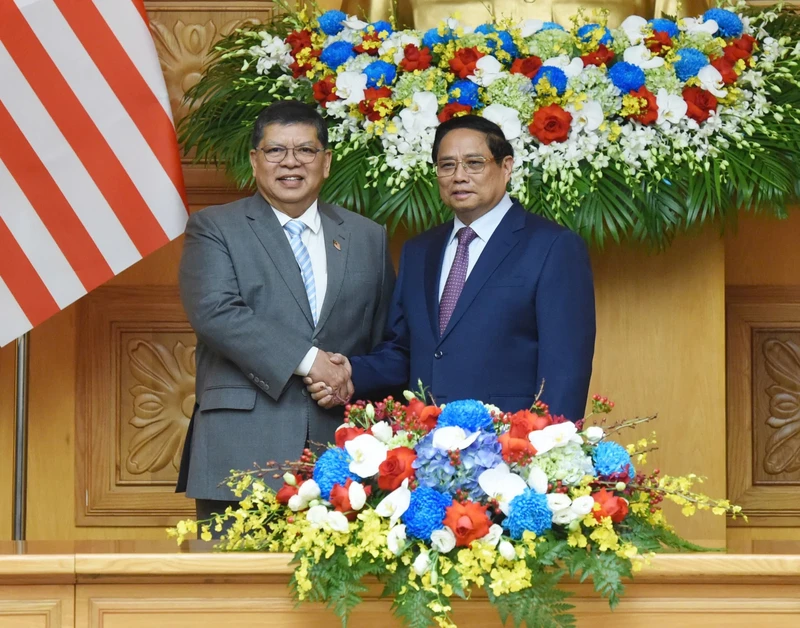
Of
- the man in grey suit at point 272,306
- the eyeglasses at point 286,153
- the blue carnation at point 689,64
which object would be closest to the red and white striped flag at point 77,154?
the man in grey suit at point 272,306

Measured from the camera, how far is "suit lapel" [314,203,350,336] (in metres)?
2.68

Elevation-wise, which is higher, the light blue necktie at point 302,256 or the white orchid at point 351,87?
the white orchid at point 351,87

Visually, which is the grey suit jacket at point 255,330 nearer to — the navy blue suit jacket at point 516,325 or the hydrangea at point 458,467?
the navy blue suit jacket at point 516,325

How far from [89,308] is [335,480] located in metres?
1.94

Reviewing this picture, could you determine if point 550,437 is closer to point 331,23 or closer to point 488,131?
point 488,131

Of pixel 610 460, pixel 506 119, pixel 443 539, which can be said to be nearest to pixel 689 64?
pixel 506 119

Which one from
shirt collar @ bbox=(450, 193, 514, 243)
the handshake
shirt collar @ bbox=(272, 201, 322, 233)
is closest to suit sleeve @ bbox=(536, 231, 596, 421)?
shirt collar @ bbox=(450, 193, 514, 243)

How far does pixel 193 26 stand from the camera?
3684 millimetres

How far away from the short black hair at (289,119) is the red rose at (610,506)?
1155mm

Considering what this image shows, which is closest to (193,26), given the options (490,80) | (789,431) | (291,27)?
(291,27)

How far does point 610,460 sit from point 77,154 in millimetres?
1974

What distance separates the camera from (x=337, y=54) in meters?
3.02

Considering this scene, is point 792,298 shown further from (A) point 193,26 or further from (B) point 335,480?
(B) point 335,480

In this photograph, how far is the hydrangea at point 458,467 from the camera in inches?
71.0
